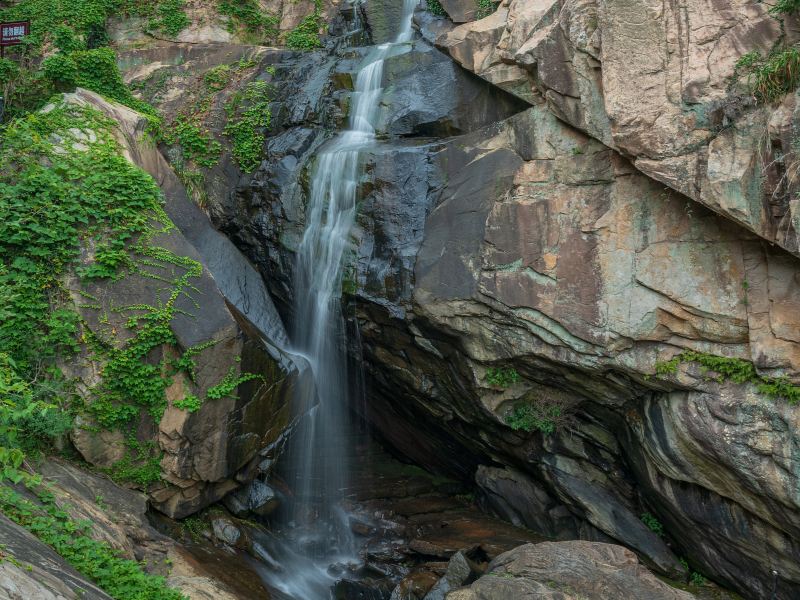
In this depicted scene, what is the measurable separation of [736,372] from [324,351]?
5.77m

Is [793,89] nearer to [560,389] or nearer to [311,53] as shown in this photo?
[560,389]

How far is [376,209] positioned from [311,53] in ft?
18.1

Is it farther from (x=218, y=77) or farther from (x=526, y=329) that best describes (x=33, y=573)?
(x=218, y=77)

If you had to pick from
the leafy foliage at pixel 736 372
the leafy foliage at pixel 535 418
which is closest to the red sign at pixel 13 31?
the leafy foliage at pixel 535 418

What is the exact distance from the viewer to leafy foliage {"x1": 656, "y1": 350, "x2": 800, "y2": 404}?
6875 mm

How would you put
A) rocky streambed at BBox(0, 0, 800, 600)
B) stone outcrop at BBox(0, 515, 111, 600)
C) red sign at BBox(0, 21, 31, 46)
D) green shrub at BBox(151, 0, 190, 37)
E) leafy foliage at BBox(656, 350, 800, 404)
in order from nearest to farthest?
stone outcrop at BBox(0, 515, 111, 600) → leafy foliage at BBox(656, 350, 800, 404) → rocky streambed at BBox(0, 0, 800, 600) → red sign at BBox(0, 21, 31, 46) → green shrub at BBox(151, 0, 190, 37)

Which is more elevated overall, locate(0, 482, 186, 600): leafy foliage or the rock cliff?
the rock cliff

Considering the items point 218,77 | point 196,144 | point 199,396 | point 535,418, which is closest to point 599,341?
point 535,418

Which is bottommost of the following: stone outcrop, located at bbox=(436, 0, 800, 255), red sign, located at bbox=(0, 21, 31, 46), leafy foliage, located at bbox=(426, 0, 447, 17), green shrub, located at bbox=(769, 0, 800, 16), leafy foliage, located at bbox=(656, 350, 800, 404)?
leafy foliage, located at bbox=(656, 350, 800, 404)

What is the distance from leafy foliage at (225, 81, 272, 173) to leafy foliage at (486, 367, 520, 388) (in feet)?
19.3

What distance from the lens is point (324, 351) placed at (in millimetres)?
10453

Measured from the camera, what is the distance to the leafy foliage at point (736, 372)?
22.6 ft

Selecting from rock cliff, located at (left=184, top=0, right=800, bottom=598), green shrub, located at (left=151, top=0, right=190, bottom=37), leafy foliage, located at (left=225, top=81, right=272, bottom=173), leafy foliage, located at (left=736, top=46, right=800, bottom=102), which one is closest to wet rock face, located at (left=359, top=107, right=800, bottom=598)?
rock cliff, located at (left=184, top=0, right=800, bottom=598)

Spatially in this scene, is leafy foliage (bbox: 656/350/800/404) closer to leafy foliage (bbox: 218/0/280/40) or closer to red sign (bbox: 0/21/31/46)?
leafy foliage (bbox: 218/0/280/40)
